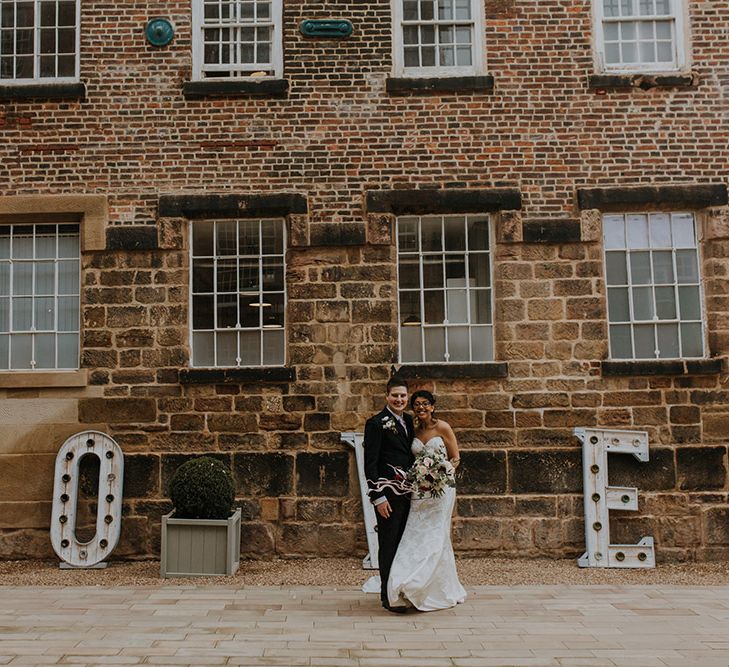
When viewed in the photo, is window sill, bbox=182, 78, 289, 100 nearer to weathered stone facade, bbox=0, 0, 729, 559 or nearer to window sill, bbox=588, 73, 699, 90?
weathered stone facade, bbox=0, 0, 729, 559

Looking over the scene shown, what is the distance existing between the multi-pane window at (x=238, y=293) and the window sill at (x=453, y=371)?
149cm

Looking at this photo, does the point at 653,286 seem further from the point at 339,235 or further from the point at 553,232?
the point at 339,235

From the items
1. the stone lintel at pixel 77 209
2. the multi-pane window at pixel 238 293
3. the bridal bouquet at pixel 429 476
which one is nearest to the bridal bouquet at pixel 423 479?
the bridal bouquet at pixel 429 476

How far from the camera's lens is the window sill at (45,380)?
968 centimetres

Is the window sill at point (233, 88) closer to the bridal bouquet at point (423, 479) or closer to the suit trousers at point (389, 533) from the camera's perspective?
the bridal bouquet at point (423, 479)

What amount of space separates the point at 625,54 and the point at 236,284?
17.5 ft

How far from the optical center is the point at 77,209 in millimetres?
9859

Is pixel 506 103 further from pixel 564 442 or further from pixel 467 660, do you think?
pixel 467 660

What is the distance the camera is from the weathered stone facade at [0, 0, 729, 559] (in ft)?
31.3

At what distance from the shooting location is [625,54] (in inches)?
403

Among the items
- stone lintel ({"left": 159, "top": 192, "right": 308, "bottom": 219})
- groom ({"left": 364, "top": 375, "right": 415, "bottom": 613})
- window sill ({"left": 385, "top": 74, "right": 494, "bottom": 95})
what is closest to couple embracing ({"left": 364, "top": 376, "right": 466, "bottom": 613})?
groom ({"left": 364, "top": 375, "right": 415, "bottom": 613})

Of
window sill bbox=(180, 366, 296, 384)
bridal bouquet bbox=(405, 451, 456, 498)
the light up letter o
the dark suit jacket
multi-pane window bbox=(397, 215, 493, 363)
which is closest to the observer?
bridal bouquet bbox=(405, 451, 456, 498)

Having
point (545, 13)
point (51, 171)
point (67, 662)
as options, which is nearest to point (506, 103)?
point (545, 13)

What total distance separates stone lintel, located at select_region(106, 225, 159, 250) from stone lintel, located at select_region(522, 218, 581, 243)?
4.23 m
